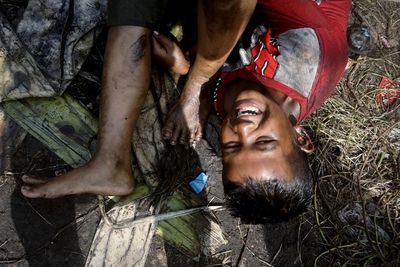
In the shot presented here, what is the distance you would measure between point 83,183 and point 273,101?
2.87 ft

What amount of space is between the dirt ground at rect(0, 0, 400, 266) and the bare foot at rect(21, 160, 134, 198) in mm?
186

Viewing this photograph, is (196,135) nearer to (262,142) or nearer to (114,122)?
(114,122)

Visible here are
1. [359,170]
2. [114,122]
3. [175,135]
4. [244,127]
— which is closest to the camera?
[244,127]

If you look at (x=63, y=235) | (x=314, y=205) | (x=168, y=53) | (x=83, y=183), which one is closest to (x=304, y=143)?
(x=314, y=205)

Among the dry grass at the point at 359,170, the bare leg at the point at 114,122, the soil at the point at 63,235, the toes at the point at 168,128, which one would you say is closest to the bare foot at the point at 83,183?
the bare leg at the point at 114,122

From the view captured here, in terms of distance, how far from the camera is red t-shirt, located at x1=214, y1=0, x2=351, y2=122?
2098 millimetres

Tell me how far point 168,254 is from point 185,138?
571 millimetres

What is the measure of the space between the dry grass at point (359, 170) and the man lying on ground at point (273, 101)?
0.52m

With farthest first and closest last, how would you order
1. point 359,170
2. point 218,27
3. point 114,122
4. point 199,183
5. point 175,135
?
point 359,170 → point 199,183 → point 175,135 → point 114,122 → point 218,27

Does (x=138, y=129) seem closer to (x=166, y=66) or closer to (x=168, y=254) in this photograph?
(x=166, y=66)

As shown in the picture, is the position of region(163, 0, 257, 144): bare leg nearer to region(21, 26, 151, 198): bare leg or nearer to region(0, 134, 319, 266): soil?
region(21, 26, 151, 198): bare leg

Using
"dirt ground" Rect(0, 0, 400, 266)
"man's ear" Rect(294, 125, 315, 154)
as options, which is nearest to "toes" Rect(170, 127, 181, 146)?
"dirt ground" Rect(0, 0, 400, 266)

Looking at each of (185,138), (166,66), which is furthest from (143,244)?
(166,66)

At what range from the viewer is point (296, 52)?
212cm
